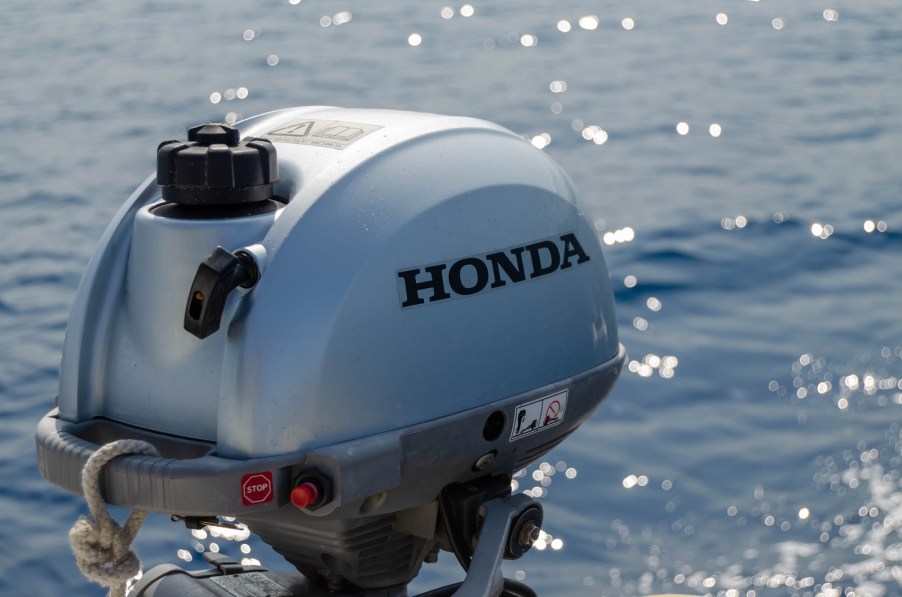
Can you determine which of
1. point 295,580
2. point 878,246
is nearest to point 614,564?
point 295,580

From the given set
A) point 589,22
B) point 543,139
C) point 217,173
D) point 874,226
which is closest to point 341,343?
point 217,173

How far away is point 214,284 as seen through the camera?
1.46 meters

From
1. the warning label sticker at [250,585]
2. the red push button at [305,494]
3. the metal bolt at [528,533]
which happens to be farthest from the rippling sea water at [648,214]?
the red push button at [305,494]

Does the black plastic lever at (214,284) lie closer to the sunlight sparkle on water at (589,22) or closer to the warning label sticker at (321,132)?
the warning label sticker at (321,132)

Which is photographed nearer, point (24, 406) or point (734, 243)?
point (24, 406)

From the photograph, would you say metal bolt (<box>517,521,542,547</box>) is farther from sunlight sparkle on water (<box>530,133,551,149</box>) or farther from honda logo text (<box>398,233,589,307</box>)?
sunlight sparkle on water (<box>530,133,551,149</box>)

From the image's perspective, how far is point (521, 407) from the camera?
1686 mm

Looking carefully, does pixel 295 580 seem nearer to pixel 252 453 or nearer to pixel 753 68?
pixel 252 453

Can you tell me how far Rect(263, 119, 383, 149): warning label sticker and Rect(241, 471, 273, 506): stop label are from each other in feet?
1.45

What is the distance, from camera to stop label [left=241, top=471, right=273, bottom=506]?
1451 millimetres

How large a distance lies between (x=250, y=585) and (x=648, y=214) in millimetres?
5548

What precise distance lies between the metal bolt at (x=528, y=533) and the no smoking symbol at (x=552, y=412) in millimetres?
138

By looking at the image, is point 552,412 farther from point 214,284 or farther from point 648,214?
point 648,214

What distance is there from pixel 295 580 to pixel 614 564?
2437mm
